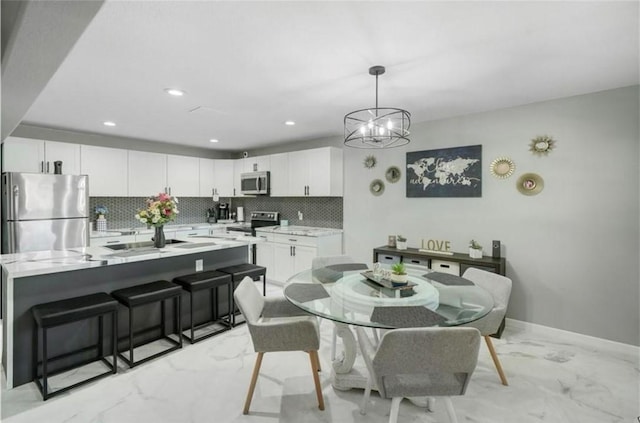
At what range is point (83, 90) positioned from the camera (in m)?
2.86

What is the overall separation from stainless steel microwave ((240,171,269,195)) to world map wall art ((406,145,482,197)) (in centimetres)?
256

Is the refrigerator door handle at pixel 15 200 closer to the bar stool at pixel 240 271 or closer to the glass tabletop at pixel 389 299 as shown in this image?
the bar stool at pixel 240 271

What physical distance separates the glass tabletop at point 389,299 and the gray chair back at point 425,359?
15 centimetres

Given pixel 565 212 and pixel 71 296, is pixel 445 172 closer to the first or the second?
pixel 565 212

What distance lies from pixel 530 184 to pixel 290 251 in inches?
127

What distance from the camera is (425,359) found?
5.01ft

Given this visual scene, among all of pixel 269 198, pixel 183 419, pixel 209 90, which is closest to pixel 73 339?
pixel 183 419

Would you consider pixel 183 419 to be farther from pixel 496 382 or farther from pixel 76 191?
pixel 76 191

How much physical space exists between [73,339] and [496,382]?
341cm

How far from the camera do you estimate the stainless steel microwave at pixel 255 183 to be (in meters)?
5.58

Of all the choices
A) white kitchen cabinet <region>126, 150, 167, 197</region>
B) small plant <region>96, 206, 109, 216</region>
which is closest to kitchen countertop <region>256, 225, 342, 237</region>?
white kitchen cabinet <region>126, 150, 167, 197</region>

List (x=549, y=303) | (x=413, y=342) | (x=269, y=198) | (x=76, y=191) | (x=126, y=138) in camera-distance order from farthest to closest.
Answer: (x=269, y=198), (x=126, y=138), (x=76, y=191), (x=549, y=303), (x=413, y=342)

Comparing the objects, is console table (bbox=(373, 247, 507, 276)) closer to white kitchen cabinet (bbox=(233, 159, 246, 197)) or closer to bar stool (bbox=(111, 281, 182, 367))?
bar stool (bbox=(111, 281, 182, 367))

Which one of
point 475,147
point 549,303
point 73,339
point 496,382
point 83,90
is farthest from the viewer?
point 475,147
